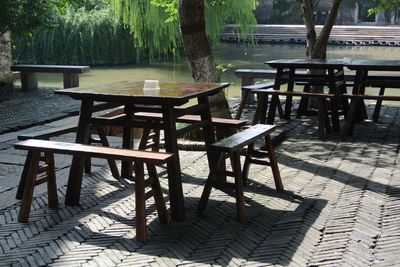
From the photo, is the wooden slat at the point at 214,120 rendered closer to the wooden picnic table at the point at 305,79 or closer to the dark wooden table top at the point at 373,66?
the wooden picnic table at the point at 305,79

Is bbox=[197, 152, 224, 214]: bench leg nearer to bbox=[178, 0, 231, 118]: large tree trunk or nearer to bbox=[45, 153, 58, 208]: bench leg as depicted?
bbox=[45, 153, 58, 208]: bench leg

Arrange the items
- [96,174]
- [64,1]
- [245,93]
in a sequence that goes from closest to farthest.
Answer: [96,174] → [245,93] → [64,1]

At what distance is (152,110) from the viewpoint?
4.51 metres

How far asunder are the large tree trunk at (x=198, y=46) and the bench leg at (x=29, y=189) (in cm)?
264

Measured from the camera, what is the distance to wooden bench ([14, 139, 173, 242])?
3.73 meters

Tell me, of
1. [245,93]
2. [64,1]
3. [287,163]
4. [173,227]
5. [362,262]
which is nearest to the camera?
[362,262]

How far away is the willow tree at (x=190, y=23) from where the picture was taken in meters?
6.29

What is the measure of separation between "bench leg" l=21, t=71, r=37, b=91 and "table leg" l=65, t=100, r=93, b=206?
25.4 ft

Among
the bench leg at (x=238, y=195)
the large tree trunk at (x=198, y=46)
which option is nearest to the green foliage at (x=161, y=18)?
the large tree trunk at (x=198, y=46)

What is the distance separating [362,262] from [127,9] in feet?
A: 40.3

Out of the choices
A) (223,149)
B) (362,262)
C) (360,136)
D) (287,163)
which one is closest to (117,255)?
(223,149)

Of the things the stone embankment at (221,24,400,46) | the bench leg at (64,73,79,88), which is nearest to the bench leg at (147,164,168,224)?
the bench leg at (64,73,79,88)

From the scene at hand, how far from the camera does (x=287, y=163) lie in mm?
5836

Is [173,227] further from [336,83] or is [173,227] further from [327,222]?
[336,83]
